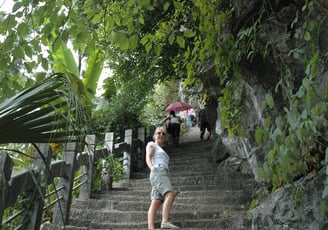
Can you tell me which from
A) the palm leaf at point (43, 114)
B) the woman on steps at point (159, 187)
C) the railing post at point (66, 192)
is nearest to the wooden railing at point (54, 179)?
the railing post at point (66, 192)

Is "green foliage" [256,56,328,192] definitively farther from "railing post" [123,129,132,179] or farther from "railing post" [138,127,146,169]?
"railing post" [138,127,146,169]

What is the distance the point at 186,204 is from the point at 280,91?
2546mm

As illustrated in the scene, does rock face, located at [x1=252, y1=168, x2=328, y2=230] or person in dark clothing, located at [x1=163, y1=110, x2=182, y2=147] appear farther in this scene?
person in dark clothing, located at [x1=163, y1=110, x2=182, y2=147]

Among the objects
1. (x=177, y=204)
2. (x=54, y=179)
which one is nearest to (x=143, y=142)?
(x=177, y=204)

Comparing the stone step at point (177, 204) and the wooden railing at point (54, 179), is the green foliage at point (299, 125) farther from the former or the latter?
the stone step at point (177, 204)

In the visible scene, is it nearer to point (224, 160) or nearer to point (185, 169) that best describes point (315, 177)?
point (185, 169)

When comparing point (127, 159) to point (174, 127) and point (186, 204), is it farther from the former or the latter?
point (174, 127)

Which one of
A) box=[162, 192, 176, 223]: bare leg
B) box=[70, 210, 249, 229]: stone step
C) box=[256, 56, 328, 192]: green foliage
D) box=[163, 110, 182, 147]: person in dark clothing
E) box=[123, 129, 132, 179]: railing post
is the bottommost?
box=[70, 210, 249, 229]: stone step

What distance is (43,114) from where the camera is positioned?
122 centimetres

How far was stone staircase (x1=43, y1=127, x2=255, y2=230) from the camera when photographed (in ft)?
15.7

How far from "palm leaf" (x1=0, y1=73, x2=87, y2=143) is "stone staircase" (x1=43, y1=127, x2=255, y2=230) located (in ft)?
11.5

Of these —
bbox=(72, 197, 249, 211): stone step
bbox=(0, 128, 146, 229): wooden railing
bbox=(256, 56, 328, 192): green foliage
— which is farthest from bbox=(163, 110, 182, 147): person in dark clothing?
bbox=(256, 56, 328, 192): green foliage

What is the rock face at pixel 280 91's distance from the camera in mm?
2996

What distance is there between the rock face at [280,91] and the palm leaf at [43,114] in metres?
1.55
